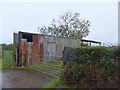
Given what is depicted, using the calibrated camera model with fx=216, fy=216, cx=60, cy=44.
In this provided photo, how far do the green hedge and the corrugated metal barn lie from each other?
9929 mm

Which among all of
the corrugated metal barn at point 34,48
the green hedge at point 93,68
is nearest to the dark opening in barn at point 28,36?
the corrugated metal barn at point 34,48

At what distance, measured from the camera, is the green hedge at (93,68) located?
939 centimetres

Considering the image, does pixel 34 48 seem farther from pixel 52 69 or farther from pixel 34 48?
pixel 52 69

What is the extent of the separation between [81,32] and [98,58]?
3010 centimetres

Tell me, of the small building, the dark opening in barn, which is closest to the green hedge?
the small building

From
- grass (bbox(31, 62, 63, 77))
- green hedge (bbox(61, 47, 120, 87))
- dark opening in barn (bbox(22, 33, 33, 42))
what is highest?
dark opening in barn (bbox(22, 33, 33, 42))

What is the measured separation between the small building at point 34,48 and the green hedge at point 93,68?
987cm

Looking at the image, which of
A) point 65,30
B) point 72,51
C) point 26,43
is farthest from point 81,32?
point 72,51

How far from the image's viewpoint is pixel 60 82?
10891 millimetres

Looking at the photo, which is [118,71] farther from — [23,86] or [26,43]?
[26,43]

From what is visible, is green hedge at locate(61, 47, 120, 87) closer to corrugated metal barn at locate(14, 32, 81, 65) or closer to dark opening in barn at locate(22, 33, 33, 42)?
corrugated metal barn at locate(14, 32, 81, 65)

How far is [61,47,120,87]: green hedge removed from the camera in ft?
30.8

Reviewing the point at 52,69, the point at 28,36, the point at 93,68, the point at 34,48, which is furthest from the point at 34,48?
the point at 93,68

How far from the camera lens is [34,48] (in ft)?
69.8
